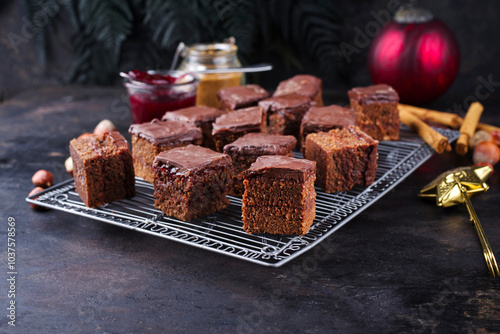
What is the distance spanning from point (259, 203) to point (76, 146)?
101cm

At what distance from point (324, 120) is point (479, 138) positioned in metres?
1.10

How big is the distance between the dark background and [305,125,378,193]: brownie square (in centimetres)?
187

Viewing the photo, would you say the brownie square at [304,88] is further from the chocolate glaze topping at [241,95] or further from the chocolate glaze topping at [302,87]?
the chocolate glaze topping at [241,95]

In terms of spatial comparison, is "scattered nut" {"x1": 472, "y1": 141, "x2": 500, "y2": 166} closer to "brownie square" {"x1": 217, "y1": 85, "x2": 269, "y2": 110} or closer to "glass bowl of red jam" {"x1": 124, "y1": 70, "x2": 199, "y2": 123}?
"brownie square" {"x1": 217, "y1": 85, "x2": 269, "y2": 110}

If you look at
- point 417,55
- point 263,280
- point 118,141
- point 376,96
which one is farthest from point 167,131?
point 417,55

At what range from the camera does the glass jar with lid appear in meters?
3.90

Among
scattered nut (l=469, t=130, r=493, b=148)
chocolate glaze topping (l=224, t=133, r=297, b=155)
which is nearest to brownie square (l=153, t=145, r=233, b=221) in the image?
chocolate glaze topping (l=224, t=133, r=297, b=155)

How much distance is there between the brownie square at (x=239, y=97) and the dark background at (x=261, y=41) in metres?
1.29

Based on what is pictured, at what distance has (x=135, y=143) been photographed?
9.84ft

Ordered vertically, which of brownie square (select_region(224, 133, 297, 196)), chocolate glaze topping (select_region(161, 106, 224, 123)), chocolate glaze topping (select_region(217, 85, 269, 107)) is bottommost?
brownie square (select_region(224, 133, 297, 196))

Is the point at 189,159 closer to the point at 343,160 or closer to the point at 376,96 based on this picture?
the point at 343,160

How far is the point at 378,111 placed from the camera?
137 inches

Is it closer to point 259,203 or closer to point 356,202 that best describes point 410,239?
point 356,202

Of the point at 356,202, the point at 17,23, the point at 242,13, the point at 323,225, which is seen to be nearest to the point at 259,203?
the point at 323,225
